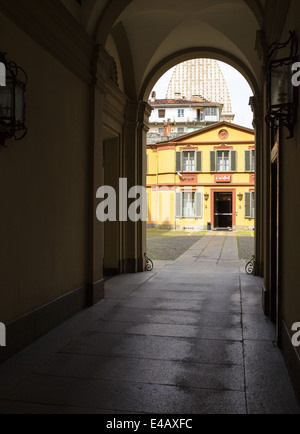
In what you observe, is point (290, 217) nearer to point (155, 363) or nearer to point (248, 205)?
point (155, 363)

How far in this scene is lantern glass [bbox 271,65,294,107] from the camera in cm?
348

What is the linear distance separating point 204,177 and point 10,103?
79.4 ft

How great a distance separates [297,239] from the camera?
326cm

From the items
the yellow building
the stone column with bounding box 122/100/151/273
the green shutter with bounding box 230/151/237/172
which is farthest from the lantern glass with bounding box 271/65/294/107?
the green shutter with bounding box 230/151/237/172

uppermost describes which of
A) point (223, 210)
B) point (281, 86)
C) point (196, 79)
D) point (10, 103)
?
point (196, 79)

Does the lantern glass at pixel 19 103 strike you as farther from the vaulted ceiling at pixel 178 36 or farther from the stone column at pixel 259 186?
the stone column at pixel 259 186

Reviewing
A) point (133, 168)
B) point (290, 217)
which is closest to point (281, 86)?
point (290, 217)

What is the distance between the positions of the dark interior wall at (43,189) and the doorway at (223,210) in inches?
925

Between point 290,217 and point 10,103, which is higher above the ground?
point 10,103

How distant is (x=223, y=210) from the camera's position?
106ft

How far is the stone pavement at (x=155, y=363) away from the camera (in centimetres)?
302

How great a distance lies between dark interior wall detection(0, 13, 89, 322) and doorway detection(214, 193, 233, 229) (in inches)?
925

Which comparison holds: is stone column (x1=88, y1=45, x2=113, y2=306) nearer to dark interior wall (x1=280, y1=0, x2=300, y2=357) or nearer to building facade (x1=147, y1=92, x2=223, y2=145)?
dark interior wall (x1=280, y1=0, x2=300, y2=357)

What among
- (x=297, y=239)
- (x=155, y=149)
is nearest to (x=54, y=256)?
(x=297, y=239)
